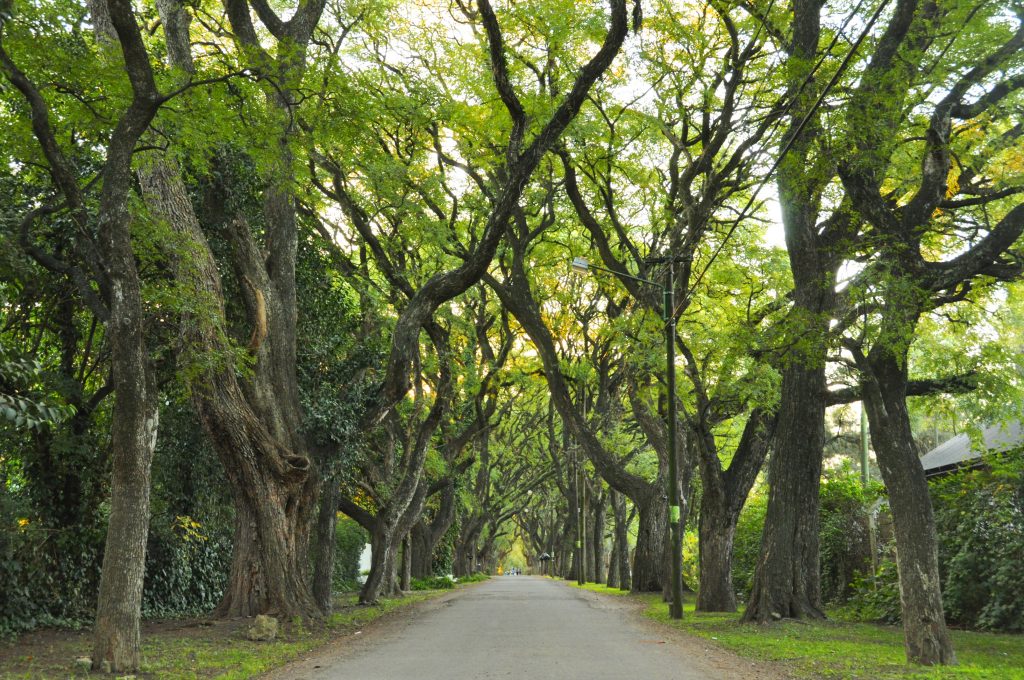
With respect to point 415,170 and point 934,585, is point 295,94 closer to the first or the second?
point 415,170

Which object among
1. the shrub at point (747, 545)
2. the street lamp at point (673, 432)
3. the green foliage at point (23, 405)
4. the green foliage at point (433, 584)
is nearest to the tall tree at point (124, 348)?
the green foliage at point (23, 405)

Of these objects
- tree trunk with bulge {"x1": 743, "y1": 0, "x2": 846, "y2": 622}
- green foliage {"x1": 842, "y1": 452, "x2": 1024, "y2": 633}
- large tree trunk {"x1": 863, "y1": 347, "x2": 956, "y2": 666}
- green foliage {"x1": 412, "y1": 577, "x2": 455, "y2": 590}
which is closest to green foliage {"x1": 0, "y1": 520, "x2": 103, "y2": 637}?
tree trunk with bulge {"x1": 743, "y1": 0, "x2": 846, "y2": 622}

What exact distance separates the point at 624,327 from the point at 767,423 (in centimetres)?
397

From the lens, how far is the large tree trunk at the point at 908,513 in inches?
401

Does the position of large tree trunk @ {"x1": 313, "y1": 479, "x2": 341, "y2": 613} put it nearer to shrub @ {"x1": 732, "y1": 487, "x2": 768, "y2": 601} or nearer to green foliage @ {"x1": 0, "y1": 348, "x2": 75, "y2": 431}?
green foliage @ {"x1": 0, "y1": 348, "x2": 75, "y2": 431}

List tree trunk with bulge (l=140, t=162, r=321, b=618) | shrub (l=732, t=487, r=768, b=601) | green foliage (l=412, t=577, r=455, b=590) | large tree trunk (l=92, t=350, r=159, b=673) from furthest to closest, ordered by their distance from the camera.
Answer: green foliage (l=412, t=577, r=455, b=590) < shrub (l=732, t=487, r=768, b=601) < tree trunk with bulge (l=140, t=162, r=321, b=618) < large tree trunk (l=92, t=350, r=159, b=673)

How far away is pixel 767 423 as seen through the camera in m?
18.8

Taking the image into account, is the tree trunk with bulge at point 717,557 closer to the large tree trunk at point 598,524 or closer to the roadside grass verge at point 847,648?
the roadside grass verge at point 847,648

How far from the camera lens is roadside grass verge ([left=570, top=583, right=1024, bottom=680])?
943cm

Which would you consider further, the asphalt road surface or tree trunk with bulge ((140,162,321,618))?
tree trunk with bulge ((140,162,321,618))

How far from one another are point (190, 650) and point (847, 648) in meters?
9.28

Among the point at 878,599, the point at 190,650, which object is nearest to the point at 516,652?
the point at 190,650

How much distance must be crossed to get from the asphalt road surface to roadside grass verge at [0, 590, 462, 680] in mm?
657

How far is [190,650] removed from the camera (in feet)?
36.4
